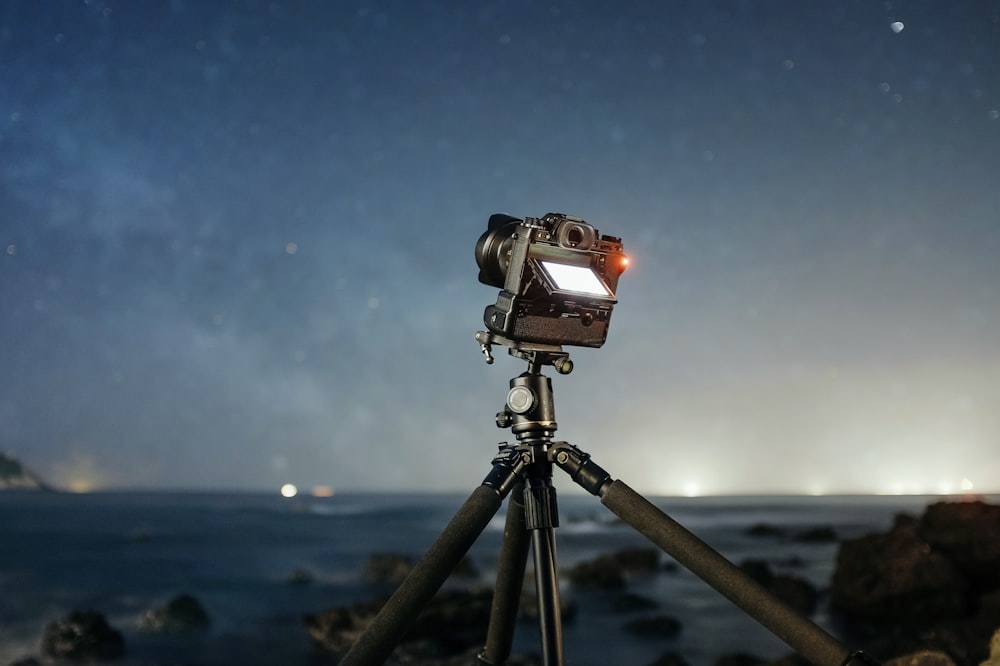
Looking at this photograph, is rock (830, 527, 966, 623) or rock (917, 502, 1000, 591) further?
rock (917, 502, 1000, 591)

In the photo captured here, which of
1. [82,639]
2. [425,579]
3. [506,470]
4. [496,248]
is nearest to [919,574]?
[506,470]

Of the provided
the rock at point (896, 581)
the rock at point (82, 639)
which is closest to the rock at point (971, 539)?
the rock at point (896, 581)

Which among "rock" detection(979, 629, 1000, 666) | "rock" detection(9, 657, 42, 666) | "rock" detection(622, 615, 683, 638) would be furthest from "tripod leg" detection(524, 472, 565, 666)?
"rock" detection(622, 615, 683, 638)

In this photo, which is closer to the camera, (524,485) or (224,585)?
(524,485)

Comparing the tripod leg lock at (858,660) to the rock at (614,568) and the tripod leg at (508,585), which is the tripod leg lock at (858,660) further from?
the rock at (614,568)

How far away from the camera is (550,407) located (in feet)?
7.27

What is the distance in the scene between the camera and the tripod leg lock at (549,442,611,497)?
2072mm

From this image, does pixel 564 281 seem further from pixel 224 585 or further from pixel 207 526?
pixel 207 526

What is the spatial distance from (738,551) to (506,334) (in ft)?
67.5

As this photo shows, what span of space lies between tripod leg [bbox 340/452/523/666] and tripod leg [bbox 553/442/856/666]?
28 centimetres

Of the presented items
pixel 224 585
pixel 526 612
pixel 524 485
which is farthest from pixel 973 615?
pixel 224 585

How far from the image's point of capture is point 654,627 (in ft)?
37.1

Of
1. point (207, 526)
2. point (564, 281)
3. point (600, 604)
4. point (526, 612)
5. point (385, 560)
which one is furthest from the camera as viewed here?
point (207, 526)

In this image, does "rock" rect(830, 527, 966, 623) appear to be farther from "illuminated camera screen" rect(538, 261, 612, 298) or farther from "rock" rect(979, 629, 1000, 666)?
"illuminated camera screen" rect(538, 261, 612, 298)
